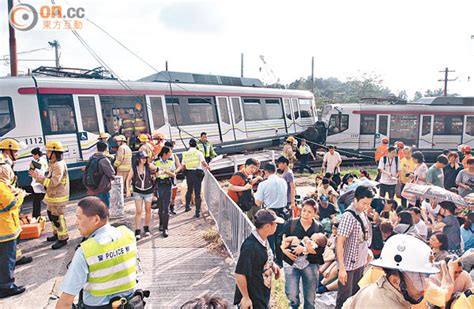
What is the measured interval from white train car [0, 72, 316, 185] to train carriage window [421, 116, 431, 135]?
672cm

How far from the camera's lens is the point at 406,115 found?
17.3 m

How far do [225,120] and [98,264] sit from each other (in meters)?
11.7

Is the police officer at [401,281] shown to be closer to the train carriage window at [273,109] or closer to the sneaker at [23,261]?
the sneaker at [23,261]

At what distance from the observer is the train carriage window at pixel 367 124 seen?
56.6ft

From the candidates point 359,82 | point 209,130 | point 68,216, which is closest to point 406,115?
point 209,130

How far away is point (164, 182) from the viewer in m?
6.44

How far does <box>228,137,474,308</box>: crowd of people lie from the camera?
7.09ft

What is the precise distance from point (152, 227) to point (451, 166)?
21.3ft

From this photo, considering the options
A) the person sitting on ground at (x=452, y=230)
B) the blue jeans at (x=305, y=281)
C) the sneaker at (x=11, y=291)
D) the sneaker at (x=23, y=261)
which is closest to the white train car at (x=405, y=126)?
the person sitting on ground at (x=452, y=230)

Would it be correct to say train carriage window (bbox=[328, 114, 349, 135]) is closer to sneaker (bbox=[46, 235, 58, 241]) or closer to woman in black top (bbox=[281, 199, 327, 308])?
sneaker (bbox=[46, 235, 58, 241])

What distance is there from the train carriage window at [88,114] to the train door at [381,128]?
12.8m

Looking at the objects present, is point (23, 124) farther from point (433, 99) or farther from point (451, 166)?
point (433, 99)

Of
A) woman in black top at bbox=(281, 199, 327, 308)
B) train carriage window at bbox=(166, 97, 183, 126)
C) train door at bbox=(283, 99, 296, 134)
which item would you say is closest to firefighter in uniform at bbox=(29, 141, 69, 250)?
woman in black top at bbox=(281, 199, 327, 308)

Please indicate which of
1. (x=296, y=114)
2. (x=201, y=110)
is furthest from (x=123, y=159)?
(x=296, y=114)
